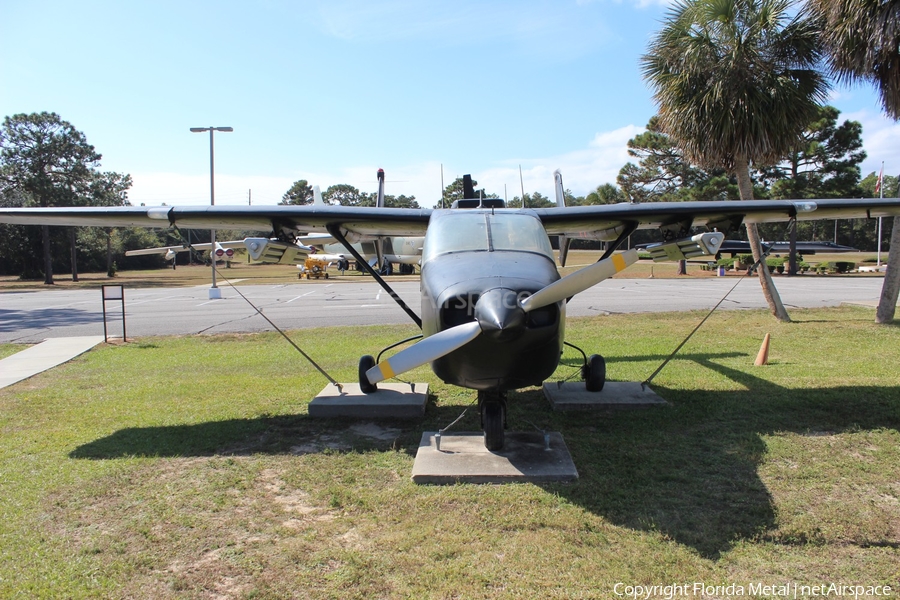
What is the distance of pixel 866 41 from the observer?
12.0m

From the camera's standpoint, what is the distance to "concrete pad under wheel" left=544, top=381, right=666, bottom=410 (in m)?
7.46

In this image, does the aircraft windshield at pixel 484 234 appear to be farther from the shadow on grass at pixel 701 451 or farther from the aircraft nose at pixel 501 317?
the shadow on grass at pixel 701 451

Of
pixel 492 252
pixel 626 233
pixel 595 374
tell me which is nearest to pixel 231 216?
pixel 492 252

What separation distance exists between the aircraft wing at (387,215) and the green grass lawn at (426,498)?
254 centimetres

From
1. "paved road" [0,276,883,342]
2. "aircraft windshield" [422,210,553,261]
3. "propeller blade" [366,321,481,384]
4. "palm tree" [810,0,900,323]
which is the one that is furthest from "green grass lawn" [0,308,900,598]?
"paved road" [0,276,883,342]

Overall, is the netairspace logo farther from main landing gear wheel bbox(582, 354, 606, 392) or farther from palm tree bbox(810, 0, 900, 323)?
palm tree bbox(810, 0, 900, 323)

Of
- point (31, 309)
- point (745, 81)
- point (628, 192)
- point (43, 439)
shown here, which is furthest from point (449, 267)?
point (628, 192)

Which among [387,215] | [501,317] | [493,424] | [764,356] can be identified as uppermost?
[387,215]

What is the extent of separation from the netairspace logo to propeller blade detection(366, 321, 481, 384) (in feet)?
6.35

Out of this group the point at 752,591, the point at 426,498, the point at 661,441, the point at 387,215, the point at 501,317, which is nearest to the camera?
the point at 752,591

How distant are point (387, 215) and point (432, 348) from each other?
12.0 feet

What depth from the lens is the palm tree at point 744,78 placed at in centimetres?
1378

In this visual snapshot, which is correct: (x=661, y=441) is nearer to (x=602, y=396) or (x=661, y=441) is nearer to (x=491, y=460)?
(x=602, y=396)

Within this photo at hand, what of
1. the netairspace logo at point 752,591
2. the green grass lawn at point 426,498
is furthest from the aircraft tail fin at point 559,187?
the netairspace logo at point 752,591
